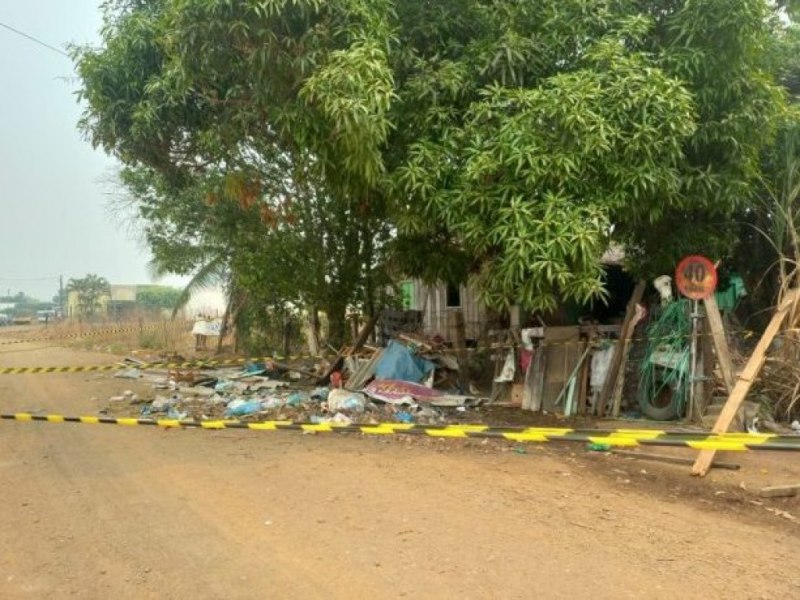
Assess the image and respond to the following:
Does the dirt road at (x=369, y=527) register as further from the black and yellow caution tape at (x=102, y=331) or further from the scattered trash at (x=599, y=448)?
the black and yellow caution tape at (x=102, y=331)

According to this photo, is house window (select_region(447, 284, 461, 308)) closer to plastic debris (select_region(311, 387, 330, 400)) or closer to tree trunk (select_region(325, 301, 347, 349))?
tree trunk (select_region(325, 301, 347, 349))

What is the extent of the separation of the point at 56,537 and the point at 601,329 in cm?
686

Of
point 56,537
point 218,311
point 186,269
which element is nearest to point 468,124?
point 56,537

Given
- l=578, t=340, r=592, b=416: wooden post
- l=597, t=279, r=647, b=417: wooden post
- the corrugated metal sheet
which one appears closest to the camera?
l=597, t=279, r=647, b=417: wooden post

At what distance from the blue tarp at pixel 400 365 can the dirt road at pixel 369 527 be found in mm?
2897

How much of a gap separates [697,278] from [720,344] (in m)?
0.79

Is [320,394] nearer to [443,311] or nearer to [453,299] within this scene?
[443,311]

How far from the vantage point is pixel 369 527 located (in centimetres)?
450

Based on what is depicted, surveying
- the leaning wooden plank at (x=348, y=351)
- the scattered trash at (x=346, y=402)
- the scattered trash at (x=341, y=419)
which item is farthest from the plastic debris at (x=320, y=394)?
the leaning wooden plank at (x=348, y=351)

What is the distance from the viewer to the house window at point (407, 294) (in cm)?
1302

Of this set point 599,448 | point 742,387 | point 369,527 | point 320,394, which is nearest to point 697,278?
point 742,387

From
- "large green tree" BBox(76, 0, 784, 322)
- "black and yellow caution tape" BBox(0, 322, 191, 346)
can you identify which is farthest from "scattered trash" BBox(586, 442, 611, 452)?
"black and yellow caution tape" BBox(0, 322, 191, 346)

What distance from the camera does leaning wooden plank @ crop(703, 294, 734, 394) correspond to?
7445mm

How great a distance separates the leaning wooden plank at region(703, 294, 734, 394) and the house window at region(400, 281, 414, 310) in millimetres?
6269
